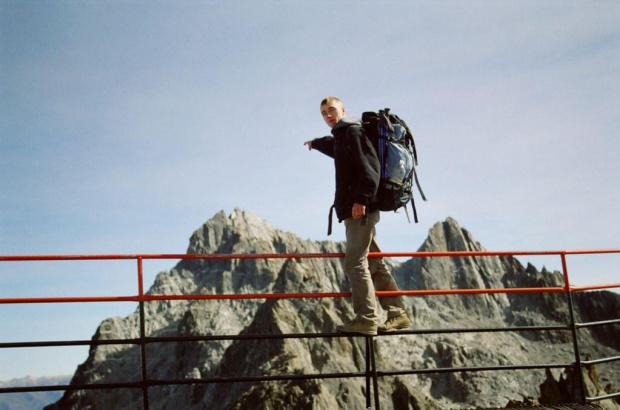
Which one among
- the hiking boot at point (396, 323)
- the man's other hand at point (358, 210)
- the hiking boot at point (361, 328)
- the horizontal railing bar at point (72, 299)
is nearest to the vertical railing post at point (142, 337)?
the horizontal railing bar at point (72, 299)

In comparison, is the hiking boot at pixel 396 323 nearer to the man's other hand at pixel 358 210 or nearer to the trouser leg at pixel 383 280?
the trouser leg at pixel 383 280

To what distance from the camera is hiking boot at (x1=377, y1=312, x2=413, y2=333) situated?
603 cm

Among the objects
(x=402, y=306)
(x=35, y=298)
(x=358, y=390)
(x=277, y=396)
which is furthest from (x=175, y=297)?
(x=358, y=390)

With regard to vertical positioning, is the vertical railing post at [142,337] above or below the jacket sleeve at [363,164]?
below

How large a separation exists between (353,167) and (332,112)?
2.12 ft

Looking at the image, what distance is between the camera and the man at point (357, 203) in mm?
5617

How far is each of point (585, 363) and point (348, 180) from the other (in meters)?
3.30

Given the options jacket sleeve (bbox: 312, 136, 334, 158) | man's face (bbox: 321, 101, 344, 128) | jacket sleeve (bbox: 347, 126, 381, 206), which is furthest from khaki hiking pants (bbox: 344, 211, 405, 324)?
man's face (bbox: 321, 101, 344, 128)

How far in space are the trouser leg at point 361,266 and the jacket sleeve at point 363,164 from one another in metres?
0.37

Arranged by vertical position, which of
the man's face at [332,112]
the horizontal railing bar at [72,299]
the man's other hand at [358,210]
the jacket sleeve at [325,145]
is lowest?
the horizontal railing bar at [72,299]

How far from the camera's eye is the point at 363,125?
595cm

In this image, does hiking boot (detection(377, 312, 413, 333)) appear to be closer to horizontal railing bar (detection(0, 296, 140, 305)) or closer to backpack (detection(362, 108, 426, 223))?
backpack (detection(362, 108, 426, 223))

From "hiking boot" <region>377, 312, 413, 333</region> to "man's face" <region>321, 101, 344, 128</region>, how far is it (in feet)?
6.68

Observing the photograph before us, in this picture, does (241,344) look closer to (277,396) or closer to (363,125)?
(277,396)
